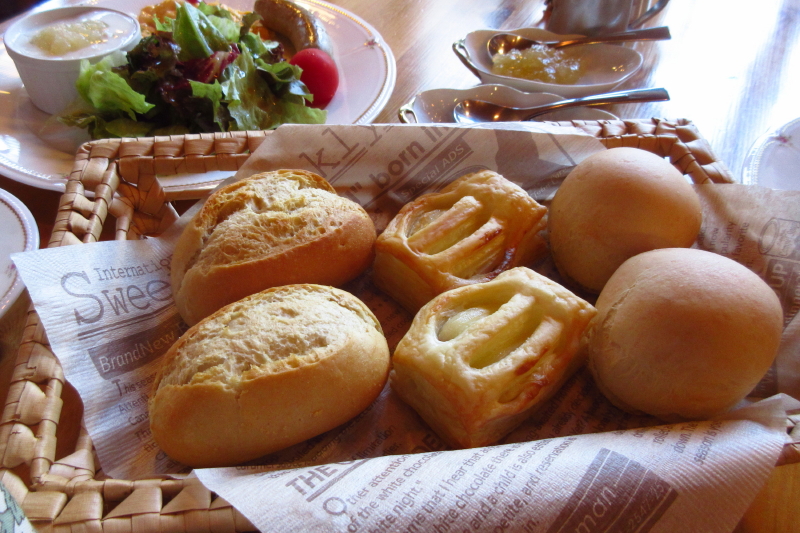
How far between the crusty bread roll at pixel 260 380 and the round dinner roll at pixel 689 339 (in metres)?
0.39

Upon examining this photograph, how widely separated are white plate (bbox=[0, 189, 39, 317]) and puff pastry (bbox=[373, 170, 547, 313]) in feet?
2.40

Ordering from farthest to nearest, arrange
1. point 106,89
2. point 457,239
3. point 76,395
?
point 106,89 → point 457,239 → point 76,395

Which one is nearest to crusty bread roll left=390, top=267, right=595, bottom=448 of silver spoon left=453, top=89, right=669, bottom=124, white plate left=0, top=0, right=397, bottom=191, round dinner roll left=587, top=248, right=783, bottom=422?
round dinner roll left=587, top=248, right=783, bottom=422

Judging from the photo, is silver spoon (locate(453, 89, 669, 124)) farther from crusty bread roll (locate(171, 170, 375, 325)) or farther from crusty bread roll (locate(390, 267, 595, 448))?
crusty bread roll (locate(390, 267, 595, 448))

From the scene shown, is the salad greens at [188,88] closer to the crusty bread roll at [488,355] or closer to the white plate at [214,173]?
the white plate at [214,173]

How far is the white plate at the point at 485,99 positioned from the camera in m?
1.68

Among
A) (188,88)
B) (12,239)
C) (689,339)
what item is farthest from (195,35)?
(689,339)

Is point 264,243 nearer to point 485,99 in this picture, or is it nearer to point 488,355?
point 488,355

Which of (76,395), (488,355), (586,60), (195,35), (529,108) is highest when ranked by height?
(586,60)

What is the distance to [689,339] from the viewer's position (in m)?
0.79

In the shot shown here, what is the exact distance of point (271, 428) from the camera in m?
0.76

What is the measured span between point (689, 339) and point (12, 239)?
4.42ft

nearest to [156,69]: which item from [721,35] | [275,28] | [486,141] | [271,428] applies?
[275,28]

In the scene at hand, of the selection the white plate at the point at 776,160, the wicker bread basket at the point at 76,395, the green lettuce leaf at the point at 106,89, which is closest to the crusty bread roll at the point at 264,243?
A: the wicker bread basket at the point at 76,395
